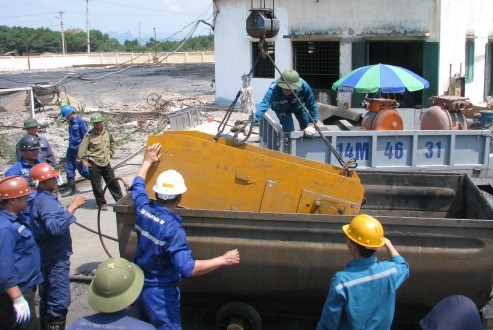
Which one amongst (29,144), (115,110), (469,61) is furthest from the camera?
(115,110)

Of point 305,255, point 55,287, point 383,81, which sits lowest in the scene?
point 55,287

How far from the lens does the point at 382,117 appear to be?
7461 mm

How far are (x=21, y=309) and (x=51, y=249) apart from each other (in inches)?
26.0

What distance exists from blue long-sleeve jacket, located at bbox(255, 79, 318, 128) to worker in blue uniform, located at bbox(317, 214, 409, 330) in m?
4.14

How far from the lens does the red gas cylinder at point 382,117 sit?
7441 mm

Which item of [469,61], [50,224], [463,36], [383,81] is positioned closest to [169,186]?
[50,224]

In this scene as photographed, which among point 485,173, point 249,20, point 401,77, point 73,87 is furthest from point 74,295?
point 73,87

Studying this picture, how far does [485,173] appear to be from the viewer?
6.67 metres

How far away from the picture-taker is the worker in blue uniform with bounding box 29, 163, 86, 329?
4410mm

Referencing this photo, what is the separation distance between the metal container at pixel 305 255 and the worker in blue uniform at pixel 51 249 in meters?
0.49

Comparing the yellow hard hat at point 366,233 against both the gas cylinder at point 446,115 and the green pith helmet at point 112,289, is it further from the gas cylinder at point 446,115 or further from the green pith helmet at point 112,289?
the gas cylinder at point 446,115

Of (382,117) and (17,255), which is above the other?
(382,117)

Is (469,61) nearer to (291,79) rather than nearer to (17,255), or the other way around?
(291,79)

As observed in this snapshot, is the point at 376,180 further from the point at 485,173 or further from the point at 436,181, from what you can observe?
the point at 485,173
